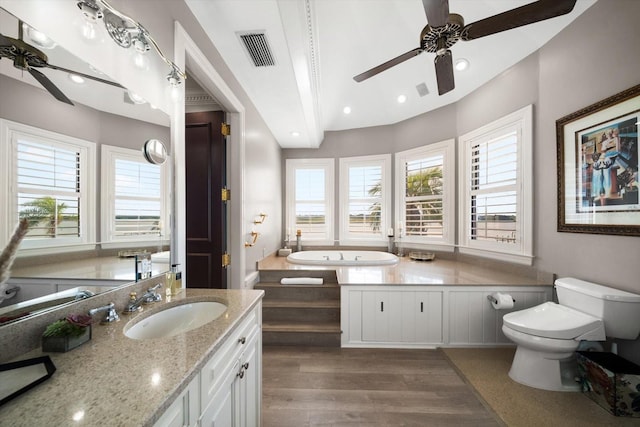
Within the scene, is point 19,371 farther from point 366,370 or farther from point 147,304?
point 366,370

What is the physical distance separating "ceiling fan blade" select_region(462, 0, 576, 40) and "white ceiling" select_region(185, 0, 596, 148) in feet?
2.90

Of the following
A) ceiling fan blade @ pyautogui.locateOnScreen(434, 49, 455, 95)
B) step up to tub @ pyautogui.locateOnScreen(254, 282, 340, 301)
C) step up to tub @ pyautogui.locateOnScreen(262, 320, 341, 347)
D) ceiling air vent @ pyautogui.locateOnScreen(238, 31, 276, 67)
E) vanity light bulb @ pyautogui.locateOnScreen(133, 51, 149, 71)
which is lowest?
step up to tub @ pyautogui.locateOnScreen(262, 320, 341, 347)

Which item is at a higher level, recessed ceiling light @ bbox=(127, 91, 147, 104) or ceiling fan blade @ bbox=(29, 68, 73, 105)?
recessed ceiling light @ bbox=(127, 91, 147, 104)

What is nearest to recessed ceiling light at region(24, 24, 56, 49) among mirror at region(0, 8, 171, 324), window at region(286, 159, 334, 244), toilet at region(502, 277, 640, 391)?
mirror at region(0, 8, 171, 324)

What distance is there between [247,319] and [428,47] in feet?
6.86

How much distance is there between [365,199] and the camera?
14.4 feet

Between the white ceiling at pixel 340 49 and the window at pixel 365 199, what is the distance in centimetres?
99

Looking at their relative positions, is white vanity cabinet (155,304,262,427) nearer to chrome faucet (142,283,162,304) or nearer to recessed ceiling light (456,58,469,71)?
chrome faucet (142,283,162,304)

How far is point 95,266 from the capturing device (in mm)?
1034

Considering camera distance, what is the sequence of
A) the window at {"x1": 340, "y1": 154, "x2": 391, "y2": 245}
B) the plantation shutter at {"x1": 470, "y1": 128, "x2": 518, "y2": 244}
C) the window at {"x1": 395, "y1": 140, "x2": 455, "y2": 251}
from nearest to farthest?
the plantation shutter at {"x1": 470, "y1": 128, "x2": 518, "y2": 244} < the window at {"x1": 395, "y1": 140, "x2": 455, "y2": 251} < the window at {"x1": 340, "y1": 154, "x2": 391, "y2": 245}

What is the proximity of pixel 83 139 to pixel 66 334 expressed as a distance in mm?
699

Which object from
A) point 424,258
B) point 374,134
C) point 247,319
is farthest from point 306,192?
point 247,319

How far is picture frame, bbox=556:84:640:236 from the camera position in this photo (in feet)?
5.81

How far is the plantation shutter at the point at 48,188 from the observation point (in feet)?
2.53
